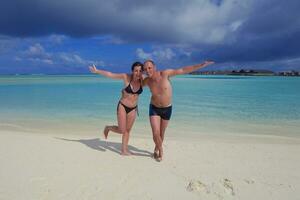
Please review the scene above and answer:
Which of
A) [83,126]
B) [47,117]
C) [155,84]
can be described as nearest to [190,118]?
[83,126]

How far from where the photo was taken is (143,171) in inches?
201

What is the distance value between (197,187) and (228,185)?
0.46m

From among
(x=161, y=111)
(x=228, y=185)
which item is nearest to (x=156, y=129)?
(x=161, y=111)

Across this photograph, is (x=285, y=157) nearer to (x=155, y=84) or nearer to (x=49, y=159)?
(x=155, y=84)

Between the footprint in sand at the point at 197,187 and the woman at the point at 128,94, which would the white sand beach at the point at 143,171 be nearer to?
the footprint in sand at the point at 197,187

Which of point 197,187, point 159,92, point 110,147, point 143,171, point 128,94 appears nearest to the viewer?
point 197,187

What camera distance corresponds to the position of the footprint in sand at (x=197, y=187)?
4363 mm

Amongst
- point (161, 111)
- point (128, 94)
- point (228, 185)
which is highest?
point (128, 94)

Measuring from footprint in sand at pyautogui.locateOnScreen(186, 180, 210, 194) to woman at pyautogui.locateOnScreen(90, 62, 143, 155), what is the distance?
78.3 inches

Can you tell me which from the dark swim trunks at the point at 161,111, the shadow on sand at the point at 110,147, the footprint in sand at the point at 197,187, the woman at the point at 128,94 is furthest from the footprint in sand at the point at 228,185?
the woman at the point at 128,94

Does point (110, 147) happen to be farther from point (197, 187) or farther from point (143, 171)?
point (197, 187)

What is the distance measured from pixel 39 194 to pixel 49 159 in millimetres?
1540

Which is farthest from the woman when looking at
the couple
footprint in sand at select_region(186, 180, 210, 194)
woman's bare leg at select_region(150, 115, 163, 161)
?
footprint in sand at select_region(186, 180, 210, 194)

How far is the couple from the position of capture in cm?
562
